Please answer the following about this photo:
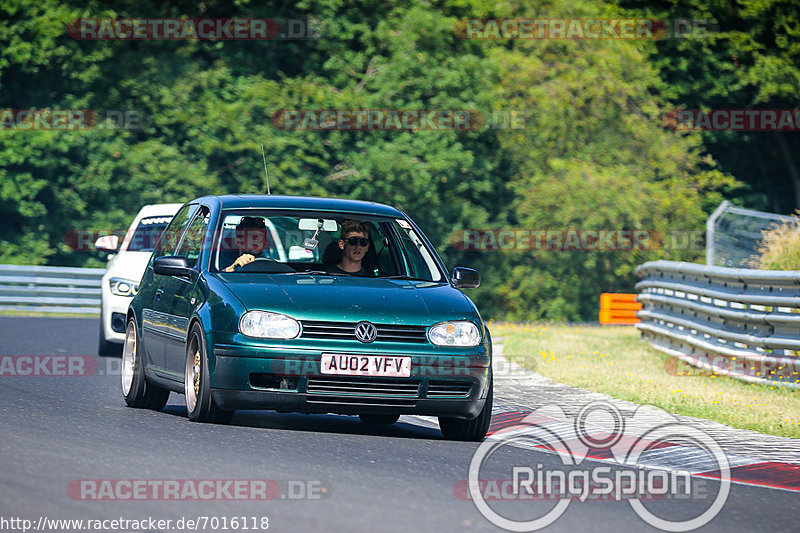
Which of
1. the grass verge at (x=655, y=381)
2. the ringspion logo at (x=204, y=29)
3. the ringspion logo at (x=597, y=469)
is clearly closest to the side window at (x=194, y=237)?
the ringspion logo at (x=597, y=469)

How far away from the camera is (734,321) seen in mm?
15102

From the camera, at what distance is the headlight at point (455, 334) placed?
30.8ft

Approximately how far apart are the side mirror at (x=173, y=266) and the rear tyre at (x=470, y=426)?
6.78 feet

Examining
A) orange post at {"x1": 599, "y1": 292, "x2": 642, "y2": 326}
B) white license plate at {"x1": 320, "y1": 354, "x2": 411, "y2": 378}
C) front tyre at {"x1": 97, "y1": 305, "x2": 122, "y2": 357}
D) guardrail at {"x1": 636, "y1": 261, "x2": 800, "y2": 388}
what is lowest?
orange post at {"x1": 599, "y1": 292, "x2": 642, "y2": 326}

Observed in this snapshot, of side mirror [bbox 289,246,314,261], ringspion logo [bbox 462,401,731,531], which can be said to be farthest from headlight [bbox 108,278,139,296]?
ringspion logo [bbox 462,401,731,531]

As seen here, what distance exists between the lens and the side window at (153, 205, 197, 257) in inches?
452

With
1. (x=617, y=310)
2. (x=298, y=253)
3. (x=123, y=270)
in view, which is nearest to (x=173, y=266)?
(x=298, y=253)

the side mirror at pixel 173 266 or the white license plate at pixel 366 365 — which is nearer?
the white license plate at pixel 366 365

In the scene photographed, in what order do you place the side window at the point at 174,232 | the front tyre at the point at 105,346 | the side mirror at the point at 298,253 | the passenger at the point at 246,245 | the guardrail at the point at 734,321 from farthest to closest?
the front tyre at the point at 105,346, the guardrail at the point at 734,321, the side mirror at the point at 298,253, the side window at the point at 174,232, the passenger at the point at 246,245

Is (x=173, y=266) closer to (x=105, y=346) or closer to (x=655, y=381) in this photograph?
(x=655, y=381)

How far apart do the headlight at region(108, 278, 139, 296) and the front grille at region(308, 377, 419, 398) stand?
7.49 meters

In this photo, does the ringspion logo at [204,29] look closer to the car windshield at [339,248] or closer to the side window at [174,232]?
the side window at [174,232]

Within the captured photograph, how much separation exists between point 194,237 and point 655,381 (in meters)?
5.71

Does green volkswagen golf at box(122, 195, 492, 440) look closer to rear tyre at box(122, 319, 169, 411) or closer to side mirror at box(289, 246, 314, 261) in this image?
rear tyre at box(122, 319, 169, 411)
